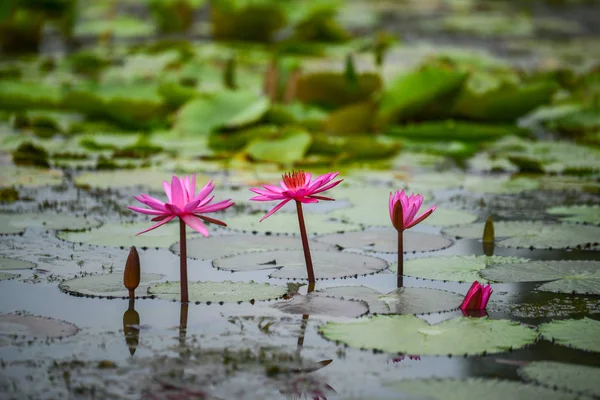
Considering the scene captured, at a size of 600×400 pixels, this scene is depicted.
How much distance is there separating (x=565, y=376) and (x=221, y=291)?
639 mm

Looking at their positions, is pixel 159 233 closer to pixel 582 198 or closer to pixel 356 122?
pixel 582 198

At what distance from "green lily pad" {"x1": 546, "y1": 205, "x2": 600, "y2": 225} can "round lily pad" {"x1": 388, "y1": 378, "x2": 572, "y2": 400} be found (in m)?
1.20

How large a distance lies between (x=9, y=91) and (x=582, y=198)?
2787 mm

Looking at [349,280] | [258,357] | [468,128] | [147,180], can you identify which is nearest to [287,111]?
[468,128]

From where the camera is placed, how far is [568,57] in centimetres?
636

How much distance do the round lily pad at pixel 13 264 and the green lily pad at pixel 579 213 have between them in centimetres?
139

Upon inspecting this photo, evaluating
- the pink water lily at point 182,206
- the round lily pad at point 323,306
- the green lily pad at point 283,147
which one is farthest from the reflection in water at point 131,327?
the green lily pad at point 283,147

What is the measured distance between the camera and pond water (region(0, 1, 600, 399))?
1175 mm

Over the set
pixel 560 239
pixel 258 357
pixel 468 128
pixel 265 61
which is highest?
pixel 265 61

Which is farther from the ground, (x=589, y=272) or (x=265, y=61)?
(x=265, y=61)

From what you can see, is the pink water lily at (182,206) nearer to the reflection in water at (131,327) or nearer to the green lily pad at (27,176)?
the reflection in water at (131,327)

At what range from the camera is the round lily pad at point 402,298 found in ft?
4.74

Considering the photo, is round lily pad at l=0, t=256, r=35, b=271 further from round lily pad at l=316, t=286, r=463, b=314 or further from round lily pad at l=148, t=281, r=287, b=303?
round lily pad at l=316, t=286, r=463, b=314

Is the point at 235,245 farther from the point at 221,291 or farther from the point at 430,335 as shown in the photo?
the point at 430,335
